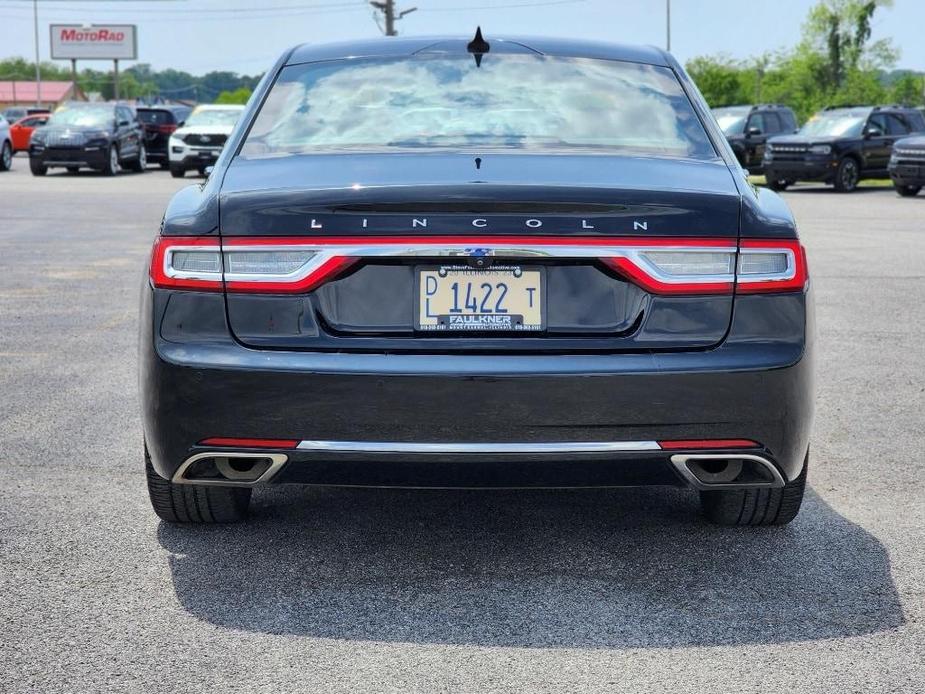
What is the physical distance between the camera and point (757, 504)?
4.49 m

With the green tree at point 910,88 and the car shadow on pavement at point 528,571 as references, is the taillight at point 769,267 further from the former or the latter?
the green tree at point 910,88

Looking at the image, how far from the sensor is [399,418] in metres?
3.75

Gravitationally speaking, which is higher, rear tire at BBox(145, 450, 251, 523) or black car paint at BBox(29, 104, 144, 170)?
rear tire at BBox(145, 450, 251, 523)

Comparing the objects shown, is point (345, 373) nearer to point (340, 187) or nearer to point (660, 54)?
point (340, 187)

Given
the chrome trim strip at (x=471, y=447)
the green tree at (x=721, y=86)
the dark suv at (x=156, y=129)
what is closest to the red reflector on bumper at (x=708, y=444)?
the chrome trim strip at (x=471, y=447)

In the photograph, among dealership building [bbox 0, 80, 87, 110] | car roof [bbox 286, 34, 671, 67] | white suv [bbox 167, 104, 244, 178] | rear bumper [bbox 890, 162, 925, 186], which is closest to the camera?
car roof [bbox 286, 34, 671, 67]

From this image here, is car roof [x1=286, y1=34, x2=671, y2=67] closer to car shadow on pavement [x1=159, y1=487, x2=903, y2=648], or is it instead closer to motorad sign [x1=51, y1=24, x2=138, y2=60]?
car shadow on pavement [x1=159, y1=487, x2=903, y2=648]

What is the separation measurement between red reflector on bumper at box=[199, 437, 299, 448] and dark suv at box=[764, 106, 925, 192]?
26.2 m

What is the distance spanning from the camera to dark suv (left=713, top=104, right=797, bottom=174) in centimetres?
3212

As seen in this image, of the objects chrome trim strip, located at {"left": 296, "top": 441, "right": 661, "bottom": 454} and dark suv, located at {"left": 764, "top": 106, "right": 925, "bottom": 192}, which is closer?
chrome trim strip, located at {"left": 296, "top": 441, "right": 661, "bottom": 454}

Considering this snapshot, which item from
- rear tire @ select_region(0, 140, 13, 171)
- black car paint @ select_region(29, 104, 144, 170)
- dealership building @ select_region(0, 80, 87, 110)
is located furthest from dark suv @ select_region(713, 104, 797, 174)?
dealership building @ select_region(0, 80, 87, 110)

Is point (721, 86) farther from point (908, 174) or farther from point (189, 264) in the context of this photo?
point (189, 264)

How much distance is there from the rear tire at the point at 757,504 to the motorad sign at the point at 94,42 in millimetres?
104865

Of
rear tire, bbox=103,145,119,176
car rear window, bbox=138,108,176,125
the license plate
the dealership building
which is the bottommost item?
the dealership building
